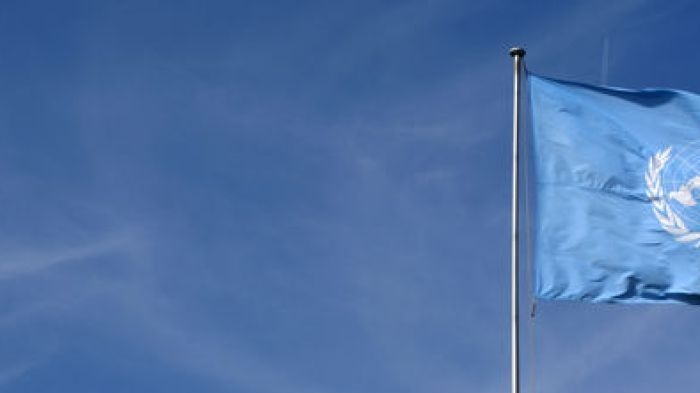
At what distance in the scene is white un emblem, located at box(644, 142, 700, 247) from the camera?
24.9 metres

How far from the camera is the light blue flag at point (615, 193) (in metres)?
24.0

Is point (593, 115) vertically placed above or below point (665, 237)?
above

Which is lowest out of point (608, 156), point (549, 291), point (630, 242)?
point (549, 291)

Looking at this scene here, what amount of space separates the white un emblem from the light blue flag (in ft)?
0.07

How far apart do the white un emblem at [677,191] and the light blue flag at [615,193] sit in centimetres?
2

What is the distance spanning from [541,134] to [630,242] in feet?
9.30

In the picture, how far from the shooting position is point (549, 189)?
24859mm

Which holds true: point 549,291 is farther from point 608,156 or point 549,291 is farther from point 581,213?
point 608,156

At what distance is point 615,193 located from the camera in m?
25.3

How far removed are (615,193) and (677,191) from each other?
1.33 metres

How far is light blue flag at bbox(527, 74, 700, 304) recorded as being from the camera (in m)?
24.0

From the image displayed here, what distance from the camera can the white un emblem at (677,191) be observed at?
24.9m

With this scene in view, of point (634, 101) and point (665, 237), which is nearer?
point (665, 237)

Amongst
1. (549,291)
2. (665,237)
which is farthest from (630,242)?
(549,291)
